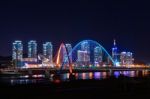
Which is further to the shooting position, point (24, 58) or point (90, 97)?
point (24, 58)

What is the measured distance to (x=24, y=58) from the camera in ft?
433

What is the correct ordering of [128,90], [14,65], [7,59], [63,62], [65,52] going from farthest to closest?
[7,59], [14,65], [63,62], [65,52], [128,90]

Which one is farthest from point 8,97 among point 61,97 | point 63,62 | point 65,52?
point 63,62

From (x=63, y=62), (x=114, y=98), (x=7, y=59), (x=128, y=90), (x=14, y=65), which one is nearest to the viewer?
(x=114, y=98)

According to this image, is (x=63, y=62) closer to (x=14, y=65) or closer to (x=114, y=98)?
(x=14, y=65)

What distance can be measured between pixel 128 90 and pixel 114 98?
657cm

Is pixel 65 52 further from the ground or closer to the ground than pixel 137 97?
further from the ground

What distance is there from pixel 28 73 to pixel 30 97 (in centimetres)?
6851

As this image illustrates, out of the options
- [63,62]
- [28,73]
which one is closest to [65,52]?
[63,62]

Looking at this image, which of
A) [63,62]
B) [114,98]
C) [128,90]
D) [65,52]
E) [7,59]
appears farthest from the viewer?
[7,59]

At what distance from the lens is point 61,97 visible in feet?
97.5

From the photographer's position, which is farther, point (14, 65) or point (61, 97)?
point (14, 65)

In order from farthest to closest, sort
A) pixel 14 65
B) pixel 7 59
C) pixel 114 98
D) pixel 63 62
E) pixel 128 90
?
1. pixel 7 59
2. pixel 14 65
3. pixel 63 62
4. pixel 128 90
5. pixel 114 98

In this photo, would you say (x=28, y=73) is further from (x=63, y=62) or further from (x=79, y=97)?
(x=79, y=97)
